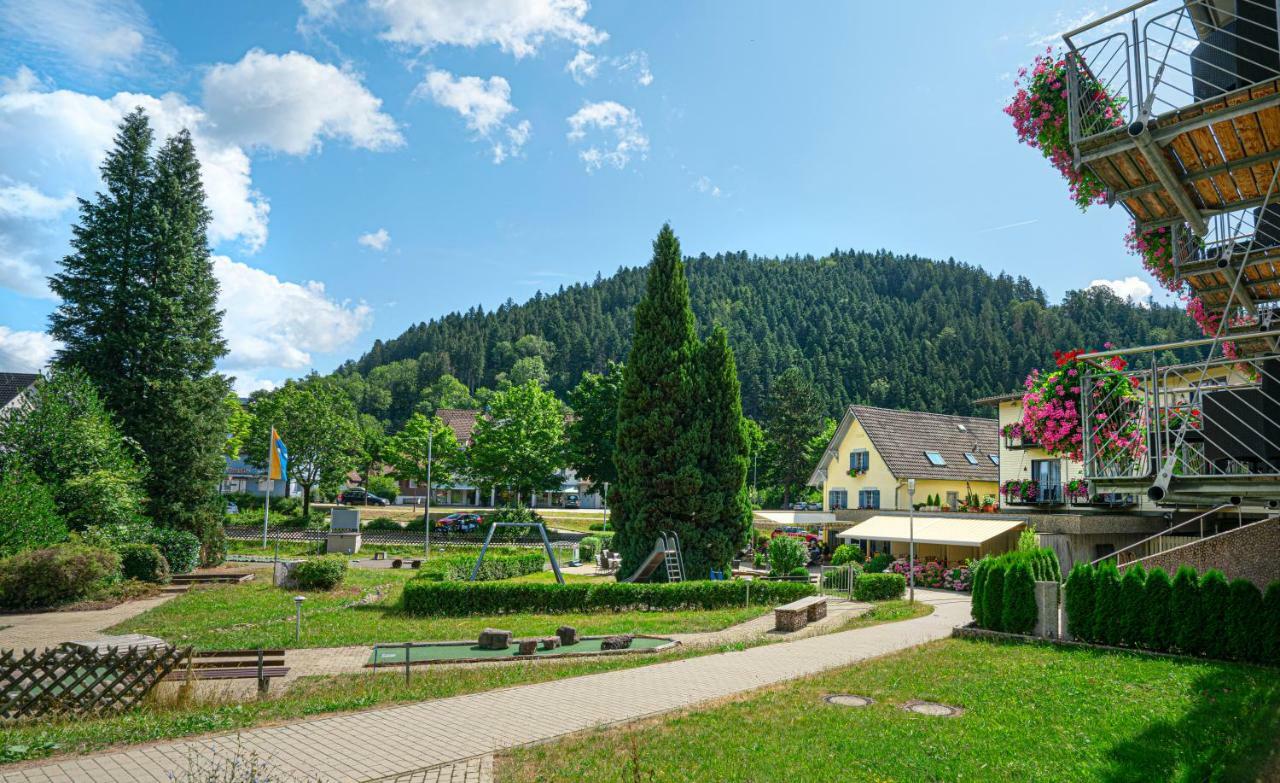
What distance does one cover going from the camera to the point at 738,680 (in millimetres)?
12289

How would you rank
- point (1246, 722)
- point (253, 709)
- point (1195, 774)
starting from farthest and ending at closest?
point (253, 709) < point (1246, 722) < point (1195, 774)

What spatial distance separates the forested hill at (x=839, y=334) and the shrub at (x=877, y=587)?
9669 centimetres

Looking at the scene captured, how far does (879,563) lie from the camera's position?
31469mm

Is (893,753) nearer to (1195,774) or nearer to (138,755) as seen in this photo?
(1195,774)

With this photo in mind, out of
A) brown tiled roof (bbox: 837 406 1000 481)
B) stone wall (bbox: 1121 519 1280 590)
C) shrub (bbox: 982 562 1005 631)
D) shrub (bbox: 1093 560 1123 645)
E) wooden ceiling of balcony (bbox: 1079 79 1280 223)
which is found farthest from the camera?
brown tiled roof (bbox: 837 406 1000 481)

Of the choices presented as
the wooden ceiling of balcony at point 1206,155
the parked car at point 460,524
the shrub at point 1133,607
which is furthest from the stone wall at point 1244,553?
the parked car at point 460,524

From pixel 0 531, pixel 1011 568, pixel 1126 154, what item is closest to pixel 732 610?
pixel 1011 568

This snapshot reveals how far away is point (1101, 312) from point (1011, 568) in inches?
5939

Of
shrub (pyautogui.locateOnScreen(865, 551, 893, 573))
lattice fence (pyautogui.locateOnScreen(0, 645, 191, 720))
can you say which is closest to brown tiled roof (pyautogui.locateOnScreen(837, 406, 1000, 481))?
shrub (pyautogui.locateOnScreen(865, 551, 893, 573))

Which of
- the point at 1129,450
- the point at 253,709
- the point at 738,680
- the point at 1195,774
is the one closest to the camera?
the point at 1195,774

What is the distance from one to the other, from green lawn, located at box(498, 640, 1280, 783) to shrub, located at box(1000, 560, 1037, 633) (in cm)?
329

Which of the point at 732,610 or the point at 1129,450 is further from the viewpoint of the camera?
the point at 732,610

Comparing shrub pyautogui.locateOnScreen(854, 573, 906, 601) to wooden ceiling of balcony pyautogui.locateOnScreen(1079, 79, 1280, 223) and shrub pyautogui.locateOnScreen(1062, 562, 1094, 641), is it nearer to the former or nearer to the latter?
shrub pyautogui.locateOnScreen(1062, 562, 1094, 641)

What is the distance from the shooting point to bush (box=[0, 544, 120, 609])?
20625 millimetres
